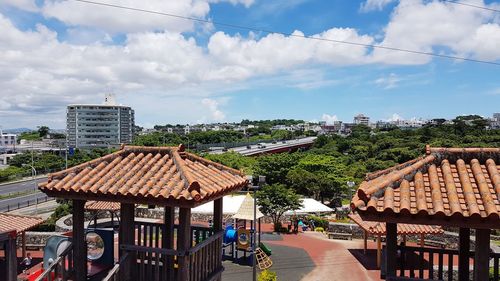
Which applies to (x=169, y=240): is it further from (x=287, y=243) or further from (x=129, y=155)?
(x=287, y=243)

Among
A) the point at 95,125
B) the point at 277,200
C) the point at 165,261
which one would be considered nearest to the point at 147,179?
the point at 165,261

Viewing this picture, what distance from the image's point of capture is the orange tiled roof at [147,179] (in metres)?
6.82

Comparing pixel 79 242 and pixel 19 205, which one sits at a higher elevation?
pixel 79 242

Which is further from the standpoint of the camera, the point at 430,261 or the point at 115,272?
the point at 115,272

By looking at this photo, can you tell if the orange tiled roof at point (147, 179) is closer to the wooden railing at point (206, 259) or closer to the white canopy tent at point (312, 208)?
the wooden railing at point (206, 259)

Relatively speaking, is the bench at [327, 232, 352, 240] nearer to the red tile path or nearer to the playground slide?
the red tile path

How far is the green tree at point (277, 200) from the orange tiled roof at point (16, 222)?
40.1ft

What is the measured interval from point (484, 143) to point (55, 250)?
6715 centimetres

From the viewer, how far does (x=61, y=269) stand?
759cm

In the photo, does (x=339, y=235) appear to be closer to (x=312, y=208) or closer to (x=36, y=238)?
(x=312, y=208)

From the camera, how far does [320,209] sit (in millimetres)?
24547

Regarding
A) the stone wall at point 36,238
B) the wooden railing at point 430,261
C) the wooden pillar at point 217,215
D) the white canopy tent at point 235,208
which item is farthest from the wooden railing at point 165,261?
the stone wall at point 36,238

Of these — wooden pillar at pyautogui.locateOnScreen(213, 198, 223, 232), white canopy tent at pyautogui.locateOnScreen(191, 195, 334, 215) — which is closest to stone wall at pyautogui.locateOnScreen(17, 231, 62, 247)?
white canopy tent at pyautogui.locateOnScreen(191, 195, 334, 215)

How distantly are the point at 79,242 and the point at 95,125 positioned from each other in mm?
128174
